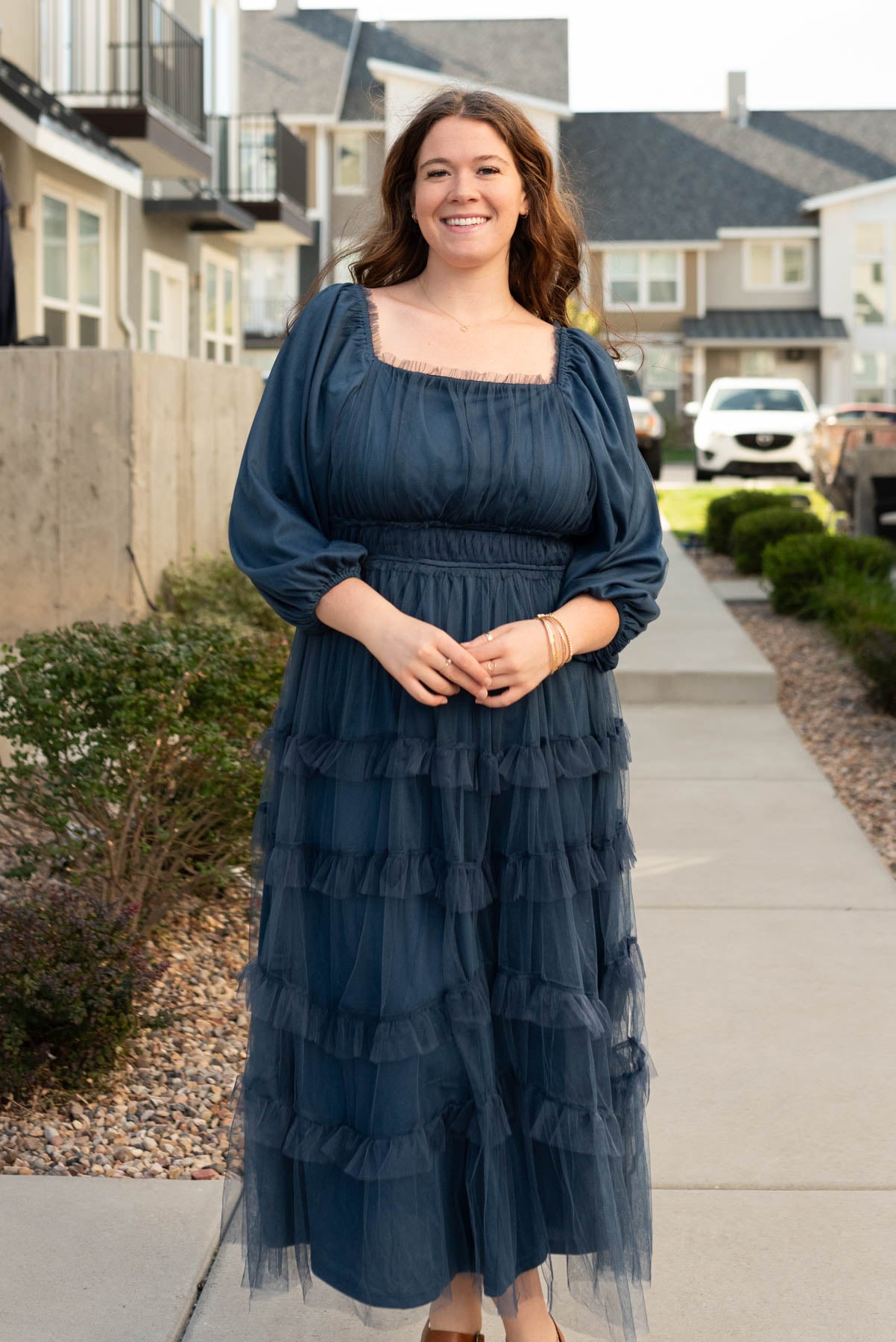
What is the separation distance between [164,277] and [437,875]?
16148 mm

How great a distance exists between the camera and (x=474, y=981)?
228cm

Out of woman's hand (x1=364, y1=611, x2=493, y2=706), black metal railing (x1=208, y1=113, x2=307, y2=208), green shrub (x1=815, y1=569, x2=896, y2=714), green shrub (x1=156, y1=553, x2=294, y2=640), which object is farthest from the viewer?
black metal railing (x1=208, y1=113, x2=307, y2=208)

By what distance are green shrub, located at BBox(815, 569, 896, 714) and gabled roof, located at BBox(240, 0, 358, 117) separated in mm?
31646

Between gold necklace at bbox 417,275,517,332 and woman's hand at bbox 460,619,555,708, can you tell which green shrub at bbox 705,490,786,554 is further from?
woman's hand at bbox 460,619,555,708

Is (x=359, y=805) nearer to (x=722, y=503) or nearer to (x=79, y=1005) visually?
(x=79, y=1005)

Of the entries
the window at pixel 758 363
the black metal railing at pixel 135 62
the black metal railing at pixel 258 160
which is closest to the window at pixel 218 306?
the black metal railing at pixel 258 160

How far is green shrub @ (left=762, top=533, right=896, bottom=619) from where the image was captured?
1091 cm

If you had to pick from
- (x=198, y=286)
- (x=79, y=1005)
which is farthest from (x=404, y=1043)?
(x=198, y=286)

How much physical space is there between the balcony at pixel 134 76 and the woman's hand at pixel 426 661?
1280cm

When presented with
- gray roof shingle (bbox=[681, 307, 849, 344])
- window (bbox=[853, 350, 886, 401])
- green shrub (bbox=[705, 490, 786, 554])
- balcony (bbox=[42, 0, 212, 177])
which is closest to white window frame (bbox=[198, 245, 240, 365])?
balcony (bbox=[42, 0, 212, 177])

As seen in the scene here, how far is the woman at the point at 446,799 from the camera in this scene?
2.25m

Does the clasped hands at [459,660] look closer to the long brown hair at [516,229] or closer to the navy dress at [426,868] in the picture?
the navy dress at [426,868]

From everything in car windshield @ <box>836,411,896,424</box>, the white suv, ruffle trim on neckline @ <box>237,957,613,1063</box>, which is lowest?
ruffle trim on neckline @ <box>237,957,613,1063</box>

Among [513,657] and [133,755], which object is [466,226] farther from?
[133,755]
